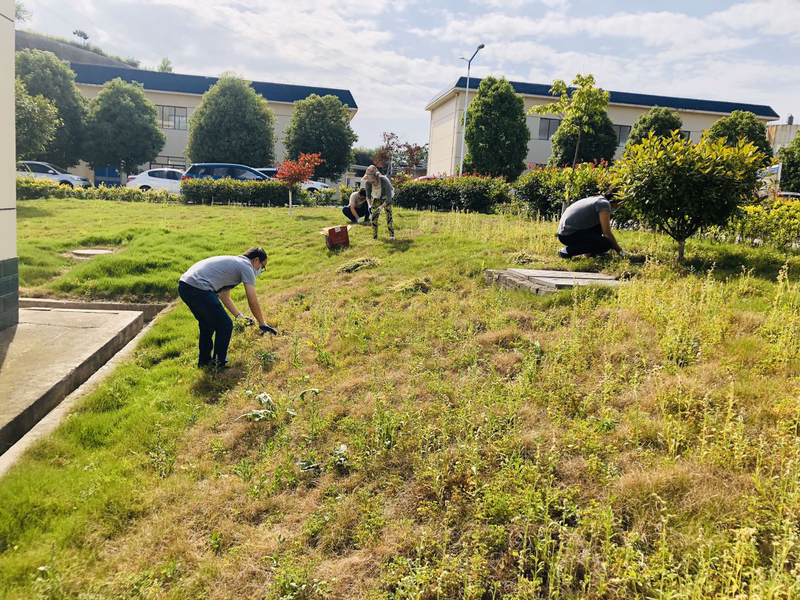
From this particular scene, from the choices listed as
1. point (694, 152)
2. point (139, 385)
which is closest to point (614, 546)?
point (139, 385)

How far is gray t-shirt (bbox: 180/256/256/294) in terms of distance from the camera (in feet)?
17.4

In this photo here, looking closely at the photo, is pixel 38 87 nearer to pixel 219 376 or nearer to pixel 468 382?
pixel 219 376

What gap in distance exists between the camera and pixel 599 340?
4.30 metres

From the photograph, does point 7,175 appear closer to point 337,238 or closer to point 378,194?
point 337,238

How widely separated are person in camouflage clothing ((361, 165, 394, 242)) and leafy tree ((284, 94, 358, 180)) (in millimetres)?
22795

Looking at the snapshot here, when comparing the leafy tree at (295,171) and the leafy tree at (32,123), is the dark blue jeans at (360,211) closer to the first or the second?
the leafy tree at (295,171)

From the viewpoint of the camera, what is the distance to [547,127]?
114ft

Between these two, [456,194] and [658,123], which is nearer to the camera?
[456,194]

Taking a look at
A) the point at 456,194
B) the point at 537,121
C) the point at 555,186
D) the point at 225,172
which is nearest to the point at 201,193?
the point at 225,172

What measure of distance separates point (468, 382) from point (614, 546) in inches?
71.4

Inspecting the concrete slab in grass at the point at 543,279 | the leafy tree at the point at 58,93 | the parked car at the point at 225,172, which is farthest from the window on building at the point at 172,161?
the concrete slab in grass at the point at 543,279

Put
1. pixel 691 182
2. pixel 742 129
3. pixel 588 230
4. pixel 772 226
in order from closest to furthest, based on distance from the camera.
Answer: pixel 691 182 → pixel 588 230 → pixel 772 226 → pixel 742 129

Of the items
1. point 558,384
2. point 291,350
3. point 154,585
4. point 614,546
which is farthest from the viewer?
point 291,350

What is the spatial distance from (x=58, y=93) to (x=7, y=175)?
3041cm
